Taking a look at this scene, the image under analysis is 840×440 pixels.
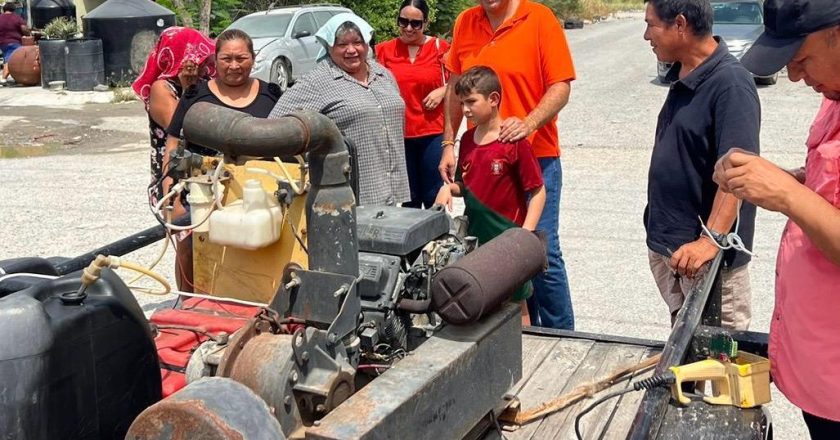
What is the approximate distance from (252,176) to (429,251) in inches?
34.0

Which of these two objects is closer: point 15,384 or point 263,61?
point 15,384

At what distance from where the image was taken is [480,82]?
433 centimetres

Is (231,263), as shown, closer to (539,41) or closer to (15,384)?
(15,384)

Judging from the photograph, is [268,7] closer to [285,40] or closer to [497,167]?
[285,40]

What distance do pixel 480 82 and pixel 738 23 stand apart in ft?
51.4

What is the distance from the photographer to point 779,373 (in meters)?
2.43

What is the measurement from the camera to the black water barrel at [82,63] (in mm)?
17781

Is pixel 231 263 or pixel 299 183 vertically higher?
pixel 299 183

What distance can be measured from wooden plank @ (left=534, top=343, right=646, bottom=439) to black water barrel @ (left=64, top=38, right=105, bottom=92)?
52.1ft

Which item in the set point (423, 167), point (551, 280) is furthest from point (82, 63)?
point (551, 280)

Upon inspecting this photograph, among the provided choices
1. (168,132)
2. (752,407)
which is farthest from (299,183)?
Answer: (168,132)

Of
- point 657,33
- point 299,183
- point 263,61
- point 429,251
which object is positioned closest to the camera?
point 429,251

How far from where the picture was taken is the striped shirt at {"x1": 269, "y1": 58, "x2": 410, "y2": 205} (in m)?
4.73

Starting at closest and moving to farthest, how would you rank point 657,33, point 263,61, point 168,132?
1. point 657,33
2. point 168,132
3. point 263,61
